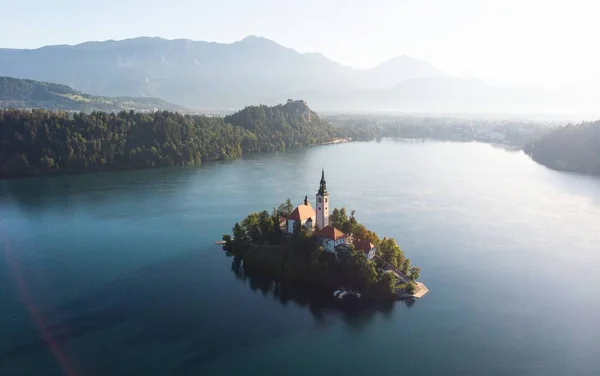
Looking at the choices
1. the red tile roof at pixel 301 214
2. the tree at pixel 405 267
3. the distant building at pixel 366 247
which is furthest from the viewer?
the red tile roof at pixel 301 214

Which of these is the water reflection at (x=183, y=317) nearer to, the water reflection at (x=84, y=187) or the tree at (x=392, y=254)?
the tree at (x=392, y=254)

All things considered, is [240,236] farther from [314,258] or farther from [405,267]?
[405,267]

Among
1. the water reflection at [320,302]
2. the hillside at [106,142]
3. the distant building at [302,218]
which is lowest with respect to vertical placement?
the water reflection at [320,302]

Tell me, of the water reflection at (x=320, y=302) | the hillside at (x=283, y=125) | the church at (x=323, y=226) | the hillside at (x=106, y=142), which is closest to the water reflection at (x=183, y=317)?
the water reflection at (x=320, y=302)

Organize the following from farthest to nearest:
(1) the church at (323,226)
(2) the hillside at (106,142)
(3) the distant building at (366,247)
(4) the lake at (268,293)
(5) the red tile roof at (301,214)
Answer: (2) the hillside at (106,142)
(5) the red tile roof at (301,214)
(1) the church at (323,226)
(3) the distant building at (366,247)
(4) the lake at (268,293)

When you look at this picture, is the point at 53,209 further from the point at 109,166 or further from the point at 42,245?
the point at 109,166

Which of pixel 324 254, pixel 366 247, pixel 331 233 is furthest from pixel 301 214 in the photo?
pixel 366 247
